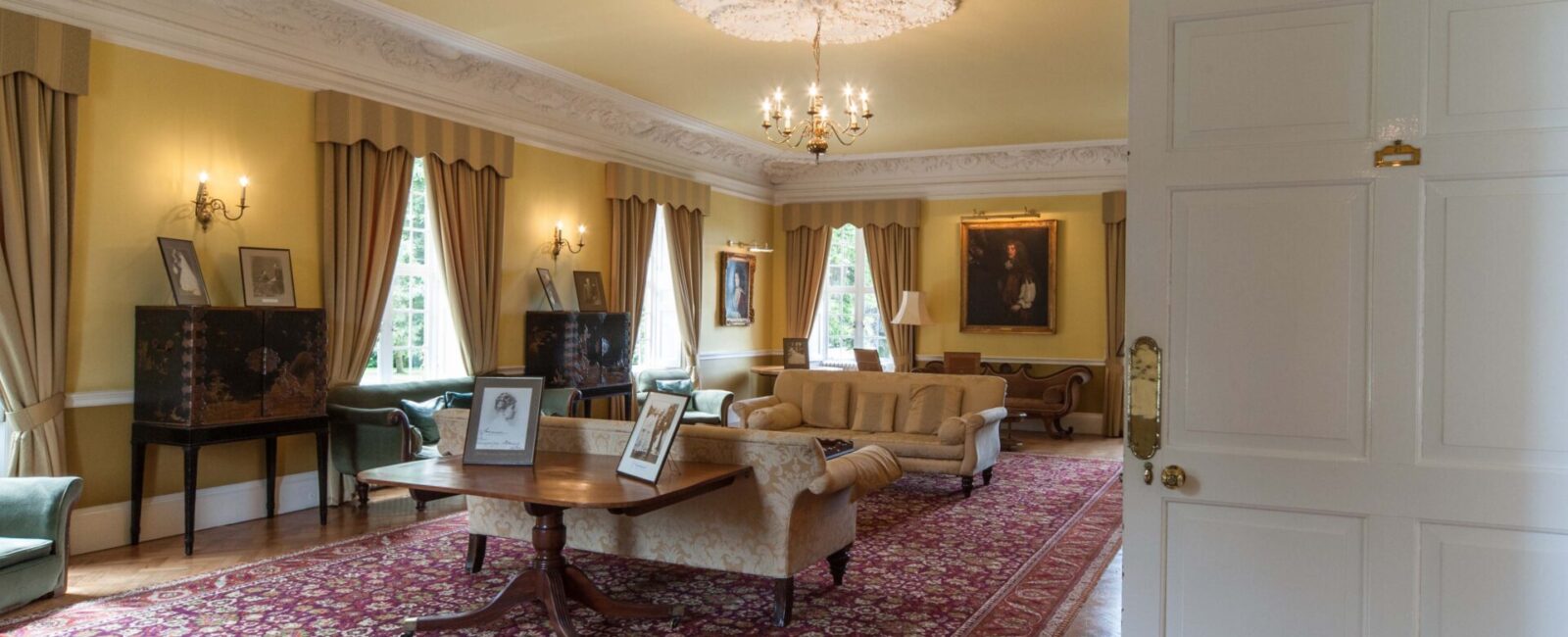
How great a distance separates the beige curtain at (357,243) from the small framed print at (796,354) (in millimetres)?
4846

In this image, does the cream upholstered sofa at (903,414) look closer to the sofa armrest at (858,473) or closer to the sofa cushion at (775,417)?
the sofa cushion at (775,417)

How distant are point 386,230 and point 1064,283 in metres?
7.30

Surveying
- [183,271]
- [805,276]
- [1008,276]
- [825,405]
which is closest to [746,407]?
[825,405]

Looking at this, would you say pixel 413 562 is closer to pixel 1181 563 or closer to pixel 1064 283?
pixel 1181 563

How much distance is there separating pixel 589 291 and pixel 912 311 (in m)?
4.03

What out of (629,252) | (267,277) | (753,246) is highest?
(753,246)

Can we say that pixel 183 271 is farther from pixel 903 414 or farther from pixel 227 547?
pixel 903 414

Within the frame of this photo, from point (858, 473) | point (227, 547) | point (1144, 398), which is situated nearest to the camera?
point (1144, 398)

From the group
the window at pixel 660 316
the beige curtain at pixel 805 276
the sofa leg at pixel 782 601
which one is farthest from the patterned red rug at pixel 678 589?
the beige curtain at pixel 805 276

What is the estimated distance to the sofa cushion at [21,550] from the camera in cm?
389

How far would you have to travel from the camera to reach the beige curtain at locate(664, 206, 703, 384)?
396 inches

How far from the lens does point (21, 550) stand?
3945mm

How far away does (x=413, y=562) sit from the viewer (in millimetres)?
4918

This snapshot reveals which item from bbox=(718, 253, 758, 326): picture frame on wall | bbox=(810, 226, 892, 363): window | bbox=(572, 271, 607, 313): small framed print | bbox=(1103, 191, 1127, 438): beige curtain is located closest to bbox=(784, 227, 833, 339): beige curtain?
bbox=(810, 226, 892, 363): window
